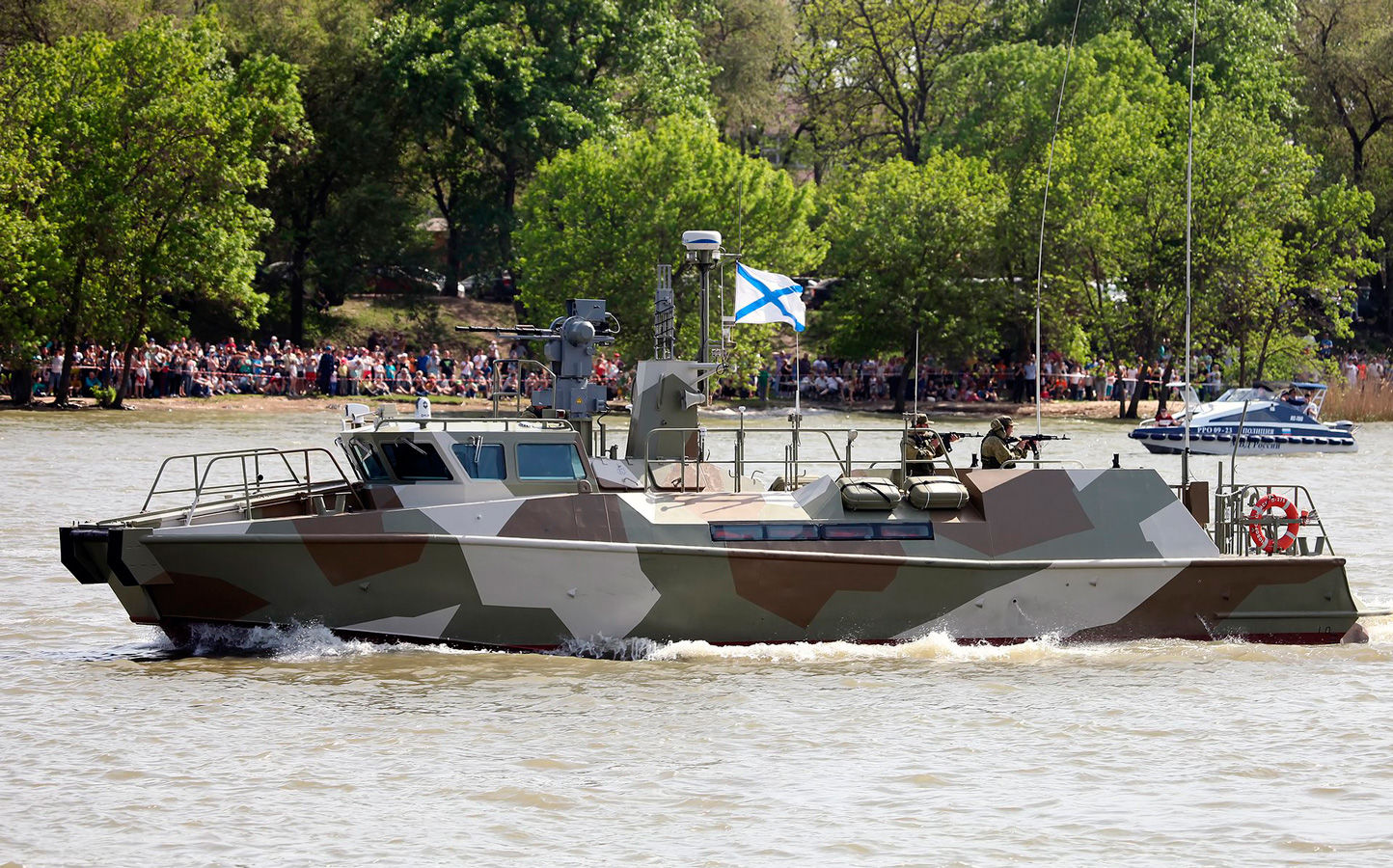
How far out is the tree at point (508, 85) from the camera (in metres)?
55.3

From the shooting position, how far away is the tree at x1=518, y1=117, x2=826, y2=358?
161 ft

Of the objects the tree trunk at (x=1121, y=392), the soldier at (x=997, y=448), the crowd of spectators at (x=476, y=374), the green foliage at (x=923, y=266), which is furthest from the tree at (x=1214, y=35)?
the soldier at (x=997, y=448)

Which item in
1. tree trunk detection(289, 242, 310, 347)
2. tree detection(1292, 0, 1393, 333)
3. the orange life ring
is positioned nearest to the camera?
the orange life ring

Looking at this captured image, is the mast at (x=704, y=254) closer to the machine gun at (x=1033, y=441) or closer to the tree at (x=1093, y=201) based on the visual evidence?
the machine gun at (x=1033, y=441)

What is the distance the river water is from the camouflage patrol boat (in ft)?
1.02

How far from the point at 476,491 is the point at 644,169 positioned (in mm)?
36173

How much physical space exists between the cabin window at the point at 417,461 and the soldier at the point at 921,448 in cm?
417

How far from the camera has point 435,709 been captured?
41.8ft

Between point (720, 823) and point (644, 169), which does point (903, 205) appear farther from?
point (720, 823)

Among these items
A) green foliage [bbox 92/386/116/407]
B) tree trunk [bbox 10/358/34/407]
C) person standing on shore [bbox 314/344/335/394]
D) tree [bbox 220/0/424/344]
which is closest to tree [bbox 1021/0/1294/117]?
tree [bbox 220/0/424/344]

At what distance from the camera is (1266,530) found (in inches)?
619

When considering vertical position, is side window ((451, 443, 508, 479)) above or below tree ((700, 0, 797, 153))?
below

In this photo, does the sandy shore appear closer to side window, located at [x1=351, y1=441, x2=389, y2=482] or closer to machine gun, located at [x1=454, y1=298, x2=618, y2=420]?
machine gun, located at [x1=454, y1=298, x2=618, y2=420]

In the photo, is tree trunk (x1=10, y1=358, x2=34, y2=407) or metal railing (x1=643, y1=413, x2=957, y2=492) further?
tree trunk (x1=10, y1=358, x2=34, y2=407)
